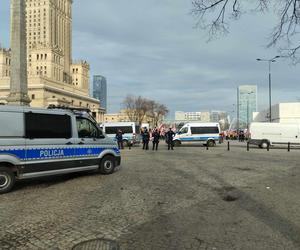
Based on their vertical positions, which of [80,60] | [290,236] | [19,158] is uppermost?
[80,60]

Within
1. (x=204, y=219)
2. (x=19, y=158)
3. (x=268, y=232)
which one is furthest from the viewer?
(x=19, y=158)

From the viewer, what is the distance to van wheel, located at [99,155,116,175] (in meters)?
13.0

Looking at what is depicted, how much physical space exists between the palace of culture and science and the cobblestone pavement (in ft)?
406

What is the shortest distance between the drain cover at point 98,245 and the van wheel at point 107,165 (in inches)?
279

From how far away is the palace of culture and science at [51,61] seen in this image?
135 m

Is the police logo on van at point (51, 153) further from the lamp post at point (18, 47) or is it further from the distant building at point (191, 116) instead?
the distant building at point (191, 116)

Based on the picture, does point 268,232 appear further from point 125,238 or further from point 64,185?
point 64,185

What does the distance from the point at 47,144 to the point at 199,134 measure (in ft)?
92.4

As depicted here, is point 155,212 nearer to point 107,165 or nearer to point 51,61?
point 107,165

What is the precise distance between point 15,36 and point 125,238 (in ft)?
71.3

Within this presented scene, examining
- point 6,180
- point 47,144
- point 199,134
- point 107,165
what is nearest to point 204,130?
point 199,134

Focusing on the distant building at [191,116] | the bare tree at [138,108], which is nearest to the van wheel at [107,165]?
the bare tree at [138,108]

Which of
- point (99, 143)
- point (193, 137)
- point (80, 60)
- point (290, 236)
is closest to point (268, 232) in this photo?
point (290, 236)

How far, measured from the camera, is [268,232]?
21.1 feet
